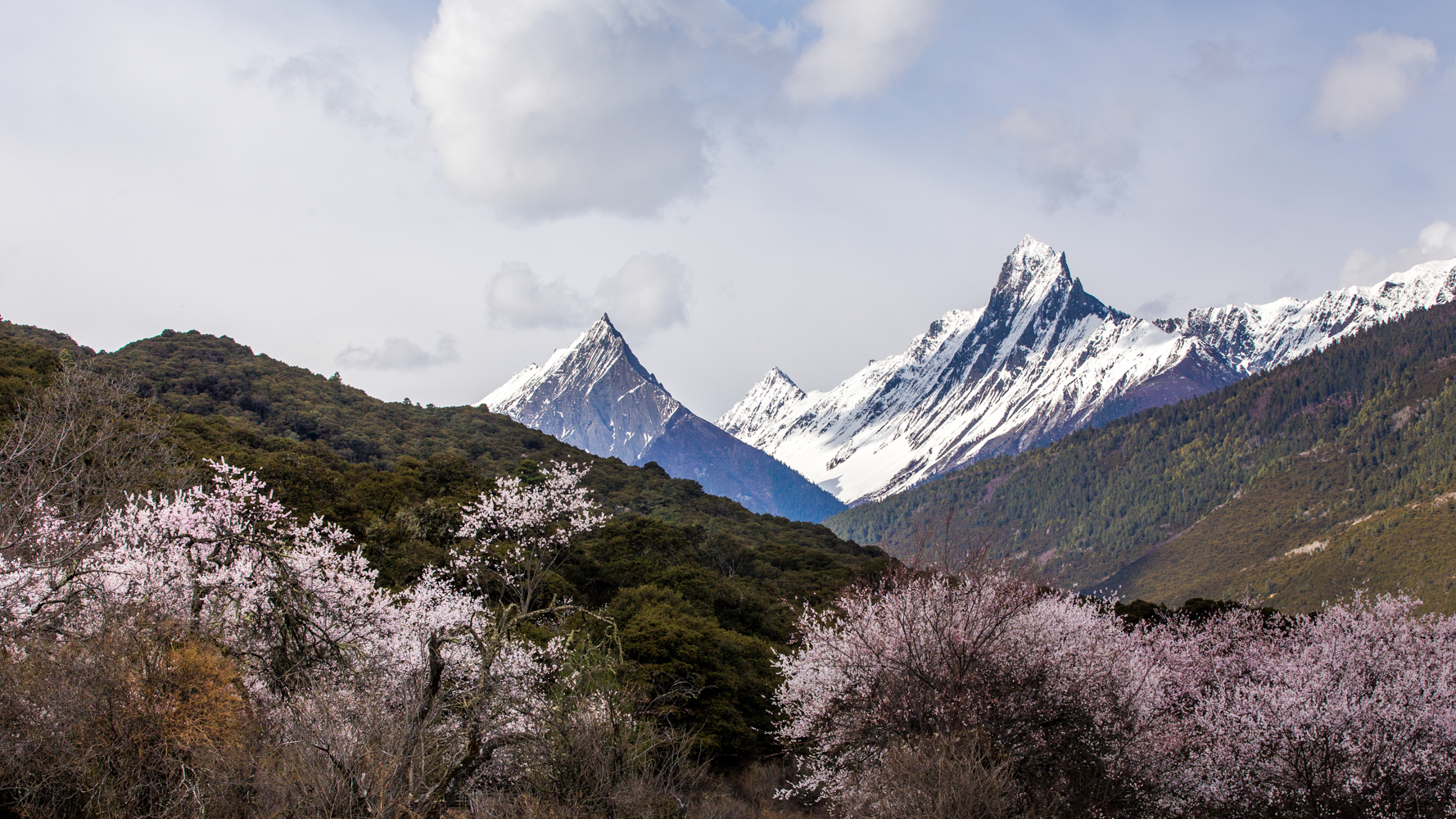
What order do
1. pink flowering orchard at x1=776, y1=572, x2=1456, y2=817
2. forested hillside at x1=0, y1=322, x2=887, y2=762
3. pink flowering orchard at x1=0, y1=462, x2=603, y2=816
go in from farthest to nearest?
1. forested hillside at x1=0, y1=322, x2=887, y2=762
2. pink flowering orchard at x1=776, y1=572, x2=1456, y2=817
3. pink flowering orchard at x1=0, y1=462, x2=603, y2=816

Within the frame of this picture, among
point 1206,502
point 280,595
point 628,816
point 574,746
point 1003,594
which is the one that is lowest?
point 628,816

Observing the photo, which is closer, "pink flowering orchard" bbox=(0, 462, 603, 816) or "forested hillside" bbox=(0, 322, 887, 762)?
"pink flowering orchard" bbox=(0, 462, 603, 816)

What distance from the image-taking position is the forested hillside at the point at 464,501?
3288cm

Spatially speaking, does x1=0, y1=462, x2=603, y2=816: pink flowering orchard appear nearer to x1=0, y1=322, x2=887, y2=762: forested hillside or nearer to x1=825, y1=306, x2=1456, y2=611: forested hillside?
x1=0, y1=322, x2=887, y2=762: forested hillside

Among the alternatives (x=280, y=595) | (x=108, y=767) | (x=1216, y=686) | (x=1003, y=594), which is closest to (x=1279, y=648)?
(x=1216, y=686)

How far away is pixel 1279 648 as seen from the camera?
3166 centimetres

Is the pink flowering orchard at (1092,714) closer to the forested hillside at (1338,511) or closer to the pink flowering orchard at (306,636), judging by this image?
the pink flowering orchard at (306,636)

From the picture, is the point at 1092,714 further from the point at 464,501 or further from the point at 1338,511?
the point at 1338,511

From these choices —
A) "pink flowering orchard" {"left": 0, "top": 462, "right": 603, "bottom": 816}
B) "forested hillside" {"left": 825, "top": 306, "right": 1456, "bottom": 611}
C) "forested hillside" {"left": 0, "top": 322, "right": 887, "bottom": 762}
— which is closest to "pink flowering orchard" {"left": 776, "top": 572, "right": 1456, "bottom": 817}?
"forested hillside" {"left": 0, "top": 322, "right": 887, "bottom": 762}

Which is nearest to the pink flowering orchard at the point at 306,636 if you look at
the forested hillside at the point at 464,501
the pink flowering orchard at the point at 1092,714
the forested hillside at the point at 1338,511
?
the pink flowering orchard at the point at 1092,714

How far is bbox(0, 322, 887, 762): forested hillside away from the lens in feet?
108

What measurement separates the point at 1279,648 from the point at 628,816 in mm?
28030

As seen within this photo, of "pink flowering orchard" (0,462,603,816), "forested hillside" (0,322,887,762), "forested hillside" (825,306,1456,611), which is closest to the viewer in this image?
"pink flowering orchard" (0,462,603,816)

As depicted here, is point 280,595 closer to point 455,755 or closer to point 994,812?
point 455,755
